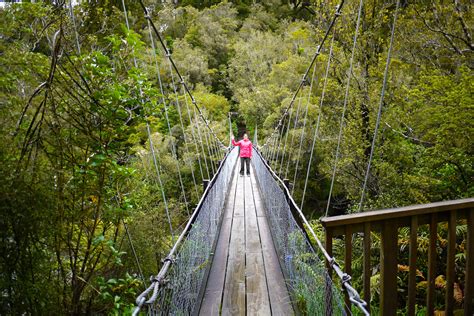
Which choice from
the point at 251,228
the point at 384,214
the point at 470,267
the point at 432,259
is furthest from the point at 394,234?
the point at 251,228

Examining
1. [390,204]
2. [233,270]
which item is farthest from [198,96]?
[233,270]

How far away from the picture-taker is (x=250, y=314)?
172 centimetres

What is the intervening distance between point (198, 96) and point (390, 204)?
1152 cm

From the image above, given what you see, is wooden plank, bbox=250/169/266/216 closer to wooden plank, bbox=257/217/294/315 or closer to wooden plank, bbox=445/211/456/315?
wooden plank, bbox=257/217/294/315

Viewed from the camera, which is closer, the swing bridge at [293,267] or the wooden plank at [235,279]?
the swing bridge at [293,267]

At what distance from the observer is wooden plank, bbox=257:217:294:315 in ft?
5.82

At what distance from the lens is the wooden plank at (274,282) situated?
1.77 m

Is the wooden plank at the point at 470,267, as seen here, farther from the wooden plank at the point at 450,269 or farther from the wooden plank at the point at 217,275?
the wooden plank at the point at 217,275

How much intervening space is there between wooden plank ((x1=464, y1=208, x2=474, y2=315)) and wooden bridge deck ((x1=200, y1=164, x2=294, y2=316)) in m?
0.76

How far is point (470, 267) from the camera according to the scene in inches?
50.8

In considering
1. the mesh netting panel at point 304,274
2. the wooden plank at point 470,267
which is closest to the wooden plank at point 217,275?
the mesh netting panel at point 304,274

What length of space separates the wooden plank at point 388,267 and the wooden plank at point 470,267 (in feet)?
0.99

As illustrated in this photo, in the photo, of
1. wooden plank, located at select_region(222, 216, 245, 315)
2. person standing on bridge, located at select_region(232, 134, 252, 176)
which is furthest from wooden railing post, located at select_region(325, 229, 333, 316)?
person standing on bridge, located at select_region(232, 134, 252, 176)

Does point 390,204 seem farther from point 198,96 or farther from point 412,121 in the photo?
point 198,96
